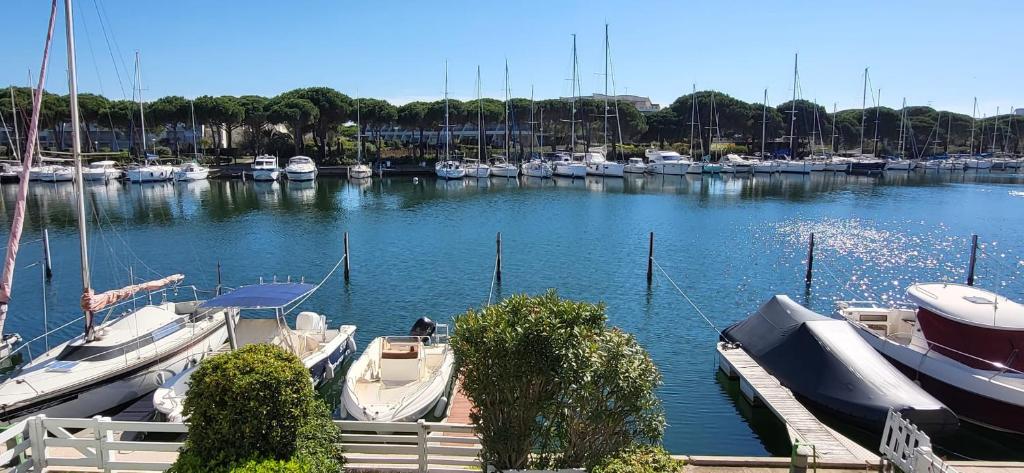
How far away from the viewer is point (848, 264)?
42.3 meters

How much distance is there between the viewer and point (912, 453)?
11719 millimetres

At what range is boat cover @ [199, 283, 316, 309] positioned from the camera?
1928cm

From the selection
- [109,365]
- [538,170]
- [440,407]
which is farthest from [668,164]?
[109,365]

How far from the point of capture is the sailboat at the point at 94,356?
1702 centimetres

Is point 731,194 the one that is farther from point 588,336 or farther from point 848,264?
point 588,336

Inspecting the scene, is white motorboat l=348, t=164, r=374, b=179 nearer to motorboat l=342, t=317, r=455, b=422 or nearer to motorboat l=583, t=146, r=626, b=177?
motorboat l=583, t=146, r=626, b=177

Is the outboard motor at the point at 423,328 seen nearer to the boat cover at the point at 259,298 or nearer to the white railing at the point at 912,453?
the boat cover at the point at 259,298

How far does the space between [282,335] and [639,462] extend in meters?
14.4

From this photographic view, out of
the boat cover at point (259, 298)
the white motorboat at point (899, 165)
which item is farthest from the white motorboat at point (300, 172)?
the white motorboat at point (899, 165)

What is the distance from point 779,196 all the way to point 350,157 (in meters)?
77.2

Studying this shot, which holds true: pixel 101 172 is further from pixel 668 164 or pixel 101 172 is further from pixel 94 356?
pixel 94 356

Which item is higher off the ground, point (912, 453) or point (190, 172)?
point (190, 172)

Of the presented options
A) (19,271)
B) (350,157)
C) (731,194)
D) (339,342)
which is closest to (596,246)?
(339,342)

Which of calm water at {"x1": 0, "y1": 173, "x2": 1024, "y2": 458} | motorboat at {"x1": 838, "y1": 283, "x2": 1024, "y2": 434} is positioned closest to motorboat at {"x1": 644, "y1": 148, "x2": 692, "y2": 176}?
calm water at {"x1": 0, "y1": 173, "x2": 1024, "y2": 458}
